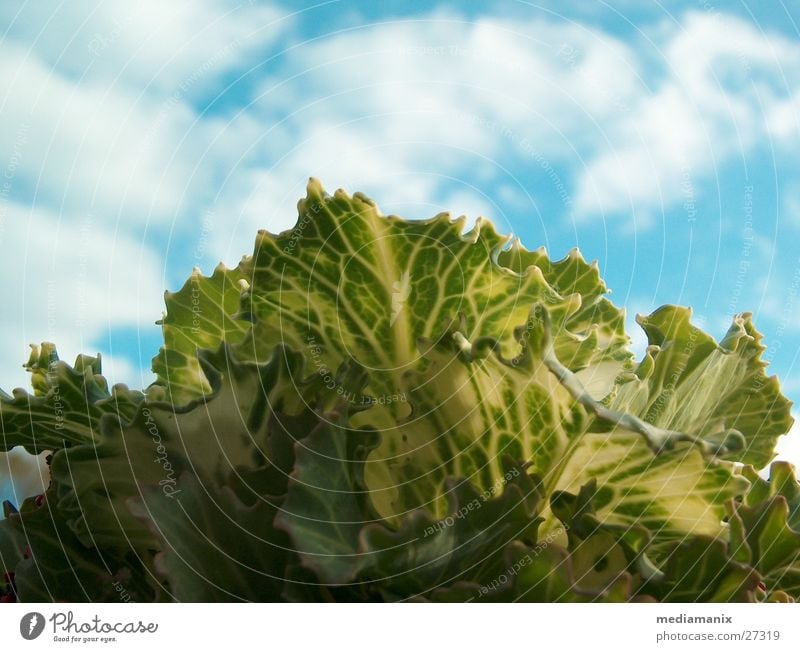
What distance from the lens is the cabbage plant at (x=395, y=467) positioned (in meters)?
0.84

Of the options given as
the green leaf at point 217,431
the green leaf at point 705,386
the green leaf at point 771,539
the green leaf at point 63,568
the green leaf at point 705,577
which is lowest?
the green leaf at point 705,577

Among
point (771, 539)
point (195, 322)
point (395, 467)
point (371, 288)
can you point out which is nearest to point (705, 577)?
point (771, 539)

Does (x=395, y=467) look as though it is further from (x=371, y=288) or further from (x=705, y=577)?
(x=705, y=577)

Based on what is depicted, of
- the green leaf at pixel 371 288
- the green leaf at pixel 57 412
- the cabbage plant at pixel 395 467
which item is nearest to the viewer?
the cabbage plant at pixel 395 467

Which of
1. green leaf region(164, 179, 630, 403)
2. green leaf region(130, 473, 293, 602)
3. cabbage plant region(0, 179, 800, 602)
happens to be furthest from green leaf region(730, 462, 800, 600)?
green leaf region(130, 473, 293, 602)

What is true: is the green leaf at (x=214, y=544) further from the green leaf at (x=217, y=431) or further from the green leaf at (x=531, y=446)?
the green leaf at (x=531, y=446)

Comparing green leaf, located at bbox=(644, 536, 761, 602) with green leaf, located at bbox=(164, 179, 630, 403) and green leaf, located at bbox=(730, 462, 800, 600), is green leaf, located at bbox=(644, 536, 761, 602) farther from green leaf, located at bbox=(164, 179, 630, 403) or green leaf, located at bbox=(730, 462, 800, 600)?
green leaf, located at bbox=(164, 179, 630, 403)

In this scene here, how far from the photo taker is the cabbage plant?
84cm

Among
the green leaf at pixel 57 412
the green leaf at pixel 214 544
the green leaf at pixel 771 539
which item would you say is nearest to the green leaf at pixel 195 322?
the green leaf at pixel 57 412

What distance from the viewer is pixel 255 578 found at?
2.90 ft

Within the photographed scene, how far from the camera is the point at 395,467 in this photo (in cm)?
93

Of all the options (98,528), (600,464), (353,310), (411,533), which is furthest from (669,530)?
(98,528)

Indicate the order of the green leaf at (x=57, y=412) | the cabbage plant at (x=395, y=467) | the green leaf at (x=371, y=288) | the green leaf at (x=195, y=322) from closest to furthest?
the cabbage plant at (x=395, y=467)
the green leaf at (x=371, y=288)
the green leaf at (x=57, y=412)
the green leaf at (x=195, y=322)

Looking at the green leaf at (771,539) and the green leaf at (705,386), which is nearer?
the green leaf at (771,539)
